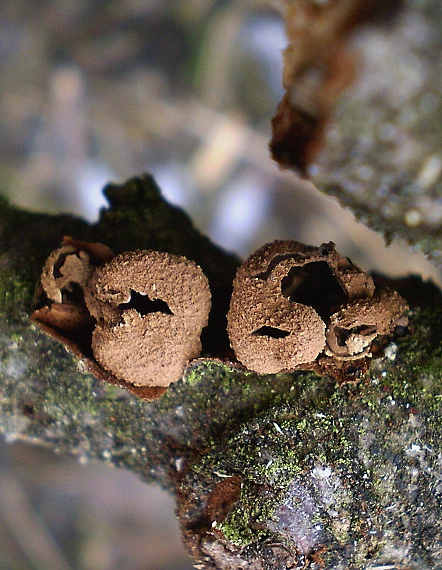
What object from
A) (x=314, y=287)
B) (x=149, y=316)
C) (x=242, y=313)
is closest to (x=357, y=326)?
(x=314, y=287)

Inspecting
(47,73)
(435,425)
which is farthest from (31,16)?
(435,425)

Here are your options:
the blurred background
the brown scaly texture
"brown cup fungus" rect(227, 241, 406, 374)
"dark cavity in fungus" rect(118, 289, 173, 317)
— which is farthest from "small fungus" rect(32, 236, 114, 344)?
the blurred background

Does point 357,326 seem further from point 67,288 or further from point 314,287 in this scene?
point 67,288

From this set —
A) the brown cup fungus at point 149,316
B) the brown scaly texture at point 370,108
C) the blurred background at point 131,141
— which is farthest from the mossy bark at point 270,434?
the blurred background at point 131,141

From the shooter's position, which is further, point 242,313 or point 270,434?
point 270,434

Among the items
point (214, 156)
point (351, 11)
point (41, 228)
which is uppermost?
point (214, 156)

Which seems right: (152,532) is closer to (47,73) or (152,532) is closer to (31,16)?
(47,73)
